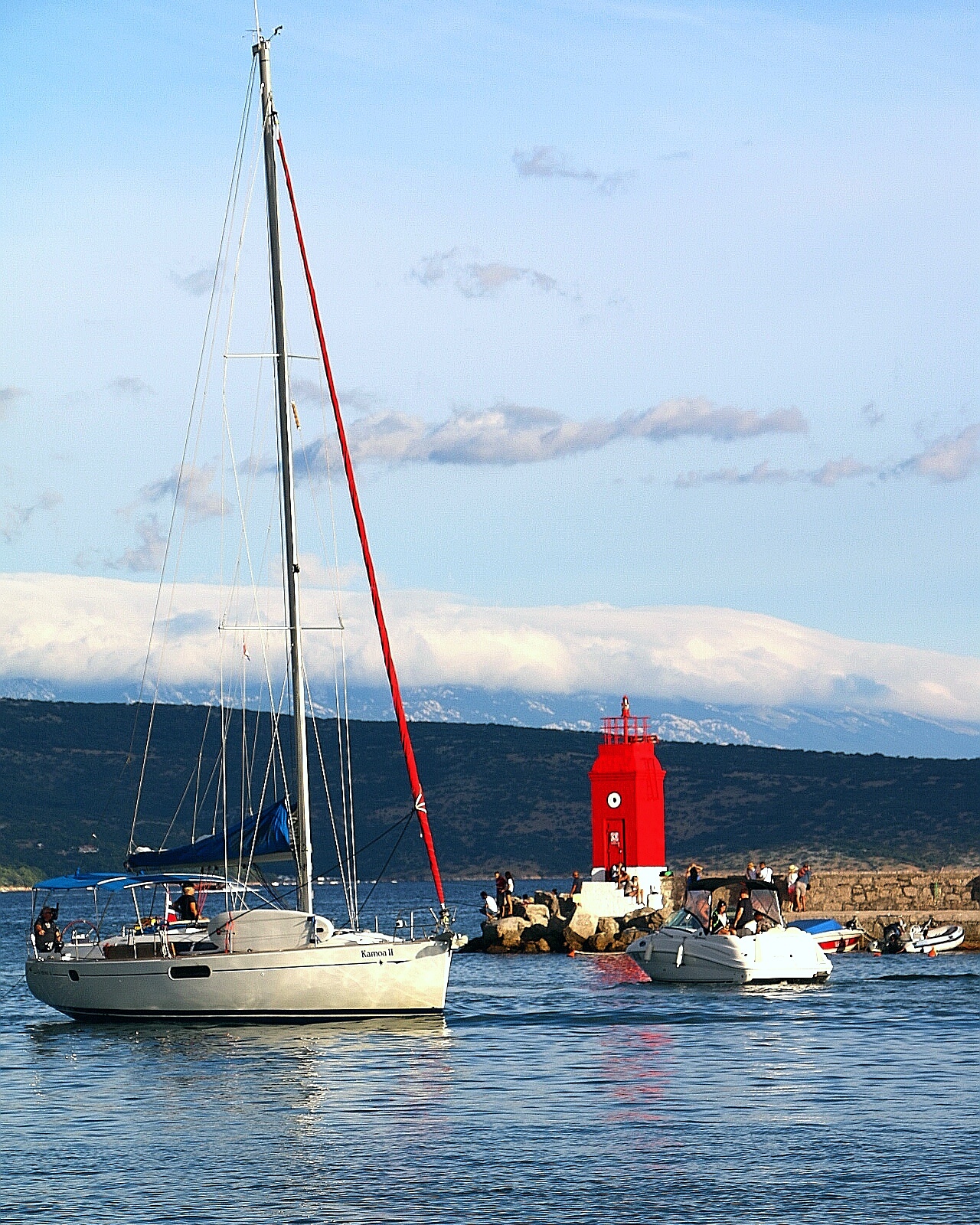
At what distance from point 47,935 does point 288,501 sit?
10.6 m

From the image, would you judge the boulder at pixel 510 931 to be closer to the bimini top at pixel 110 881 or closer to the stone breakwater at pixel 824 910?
the stone breakwater at pixel 824 910

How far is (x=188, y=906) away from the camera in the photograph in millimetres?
36625

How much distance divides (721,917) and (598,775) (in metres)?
17.8

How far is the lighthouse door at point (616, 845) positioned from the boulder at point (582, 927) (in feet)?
14.8

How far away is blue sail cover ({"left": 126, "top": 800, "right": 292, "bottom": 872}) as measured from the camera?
32.9 metres

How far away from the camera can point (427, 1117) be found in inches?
959

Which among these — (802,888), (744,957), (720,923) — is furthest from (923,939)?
(744,957)

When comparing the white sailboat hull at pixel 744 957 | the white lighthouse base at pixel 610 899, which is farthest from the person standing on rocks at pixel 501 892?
the white sailboat hull at pixel 744 957

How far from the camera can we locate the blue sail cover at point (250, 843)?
1296 inches

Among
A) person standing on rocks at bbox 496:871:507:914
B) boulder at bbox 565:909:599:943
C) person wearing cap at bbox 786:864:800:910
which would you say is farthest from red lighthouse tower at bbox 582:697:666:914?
person wearing cap at bbox 786:864:800:910

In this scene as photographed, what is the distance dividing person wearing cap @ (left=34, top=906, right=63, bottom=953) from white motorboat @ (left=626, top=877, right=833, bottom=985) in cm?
1298

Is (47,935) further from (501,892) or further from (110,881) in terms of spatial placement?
(501,892)

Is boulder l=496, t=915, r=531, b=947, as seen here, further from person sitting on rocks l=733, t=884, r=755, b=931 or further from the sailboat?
the sailboat

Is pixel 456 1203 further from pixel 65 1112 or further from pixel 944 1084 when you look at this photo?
pixel 944 1084
